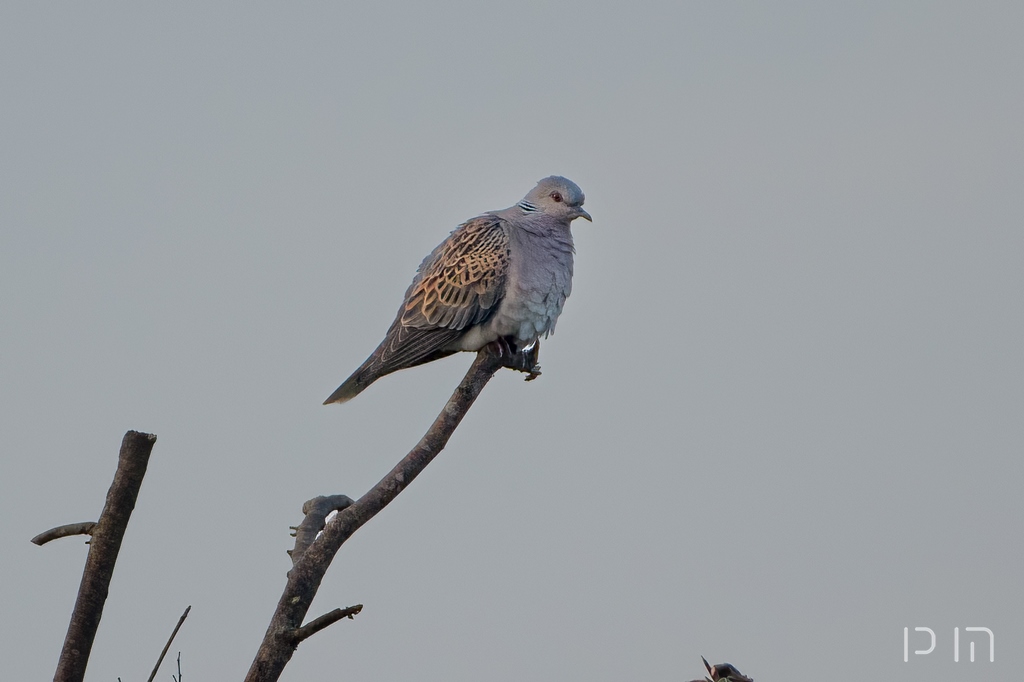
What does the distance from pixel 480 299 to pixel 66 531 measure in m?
3.60

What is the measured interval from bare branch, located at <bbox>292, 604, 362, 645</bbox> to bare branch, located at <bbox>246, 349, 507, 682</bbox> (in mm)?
42

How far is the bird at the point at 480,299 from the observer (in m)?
7.96

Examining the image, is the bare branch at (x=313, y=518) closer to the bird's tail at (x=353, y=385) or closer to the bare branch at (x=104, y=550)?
the bare branch at (x=104, y=550)

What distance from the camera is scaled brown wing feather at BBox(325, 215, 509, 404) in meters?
7.98

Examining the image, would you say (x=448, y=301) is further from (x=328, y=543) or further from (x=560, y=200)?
(x=328, y=543)

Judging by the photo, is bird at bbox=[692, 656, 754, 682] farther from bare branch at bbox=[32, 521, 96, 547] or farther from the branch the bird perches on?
bare branch at bbox=[32, 521, 96, 547]

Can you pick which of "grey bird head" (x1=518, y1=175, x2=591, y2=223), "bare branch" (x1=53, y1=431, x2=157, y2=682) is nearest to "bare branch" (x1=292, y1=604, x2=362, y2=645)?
"bare branch" (x1=53, y1=431, x2=157, y2=682)

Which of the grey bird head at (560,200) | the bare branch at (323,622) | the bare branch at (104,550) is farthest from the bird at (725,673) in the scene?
→ the grey bird head at (560,200)

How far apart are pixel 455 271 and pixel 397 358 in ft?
2.38

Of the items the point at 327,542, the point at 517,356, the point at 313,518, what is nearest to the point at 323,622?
the point at 327,542

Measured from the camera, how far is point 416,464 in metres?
5.95

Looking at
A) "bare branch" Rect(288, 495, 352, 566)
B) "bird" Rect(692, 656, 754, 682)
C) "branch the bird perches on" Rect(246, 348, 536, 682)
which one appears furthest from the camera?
"bare branch" Rect(288, 495, 352, 566)

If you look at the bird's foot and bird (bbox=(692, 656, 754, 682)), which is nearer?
bird (bbox=(692, 656, 754, 682))

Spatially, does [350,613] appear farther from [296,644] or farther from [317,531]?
[317,531]
